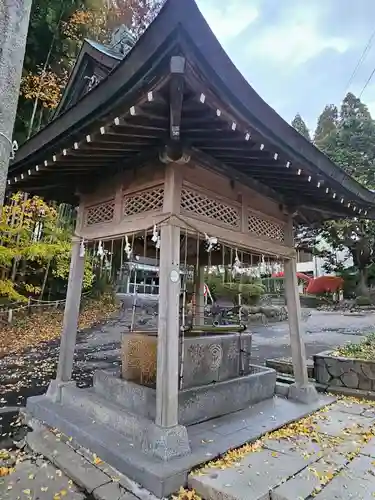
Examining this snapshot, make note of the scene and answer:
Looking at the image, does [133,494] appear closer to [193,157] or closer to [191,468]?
[191,468]

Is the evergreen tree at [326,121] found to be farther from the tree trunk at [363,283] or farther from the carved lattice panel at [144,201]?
the carved lattice panel at [144,201]

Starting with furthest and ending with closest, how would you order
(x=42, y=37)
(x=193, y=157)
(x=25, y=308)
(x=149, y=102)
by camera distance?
1. (x=25, y=308)
2. (x=42, y=37)
3. (x=193, y=157)
4. (x=149, y=102)

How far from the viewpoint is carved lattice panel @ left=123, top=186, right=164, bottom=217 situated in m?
3.33

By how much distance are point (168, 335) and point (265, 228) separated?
2291mm

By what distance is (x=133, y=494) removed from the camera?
2.45 m

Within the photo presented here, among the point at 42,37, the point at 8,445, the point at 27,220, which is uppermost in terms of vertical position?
the point at 42,37

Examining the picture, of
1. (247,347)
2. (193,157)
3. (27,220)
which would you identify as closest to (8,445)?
(247,347)

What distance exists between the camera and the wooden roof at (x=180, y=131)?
2059 mm

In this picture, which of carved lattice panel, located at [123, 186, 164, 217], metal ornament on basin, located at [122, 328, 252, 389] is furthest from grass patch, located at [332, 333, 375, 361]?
carved lattice panel, located at [123, 186, 164, 217]

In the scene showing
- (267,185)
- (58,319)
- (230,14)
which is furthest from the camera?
(58,319)

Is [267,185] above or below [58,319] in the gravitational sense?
above

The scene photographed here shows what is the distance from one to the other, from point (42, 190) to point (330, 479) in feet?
15.7

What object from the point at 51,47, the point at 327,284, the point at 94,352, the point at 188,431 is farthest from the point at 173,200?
the point at 327,284

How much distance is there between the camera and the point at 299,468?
265cm
